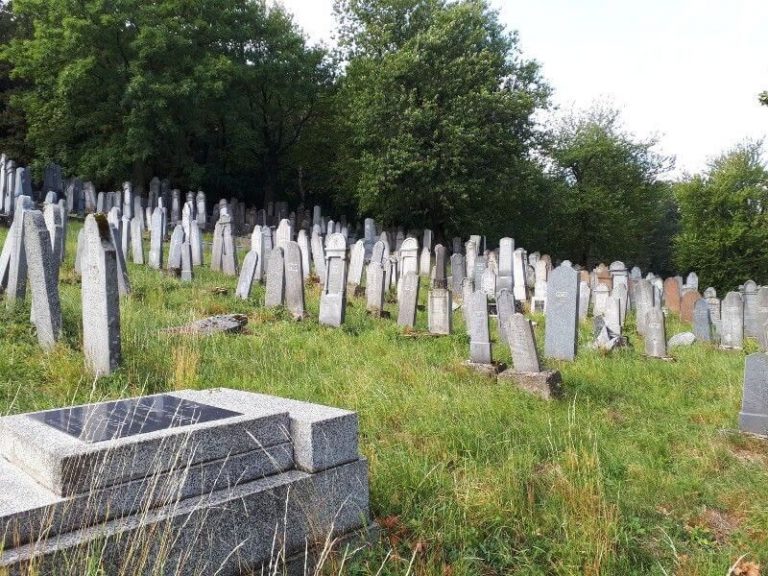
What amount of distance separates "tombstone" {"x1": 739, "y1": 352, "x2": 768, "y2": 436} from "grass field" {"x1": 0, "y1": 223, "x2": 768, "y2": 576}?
0.77 ft

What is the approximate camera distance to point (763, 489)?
504 centimetres

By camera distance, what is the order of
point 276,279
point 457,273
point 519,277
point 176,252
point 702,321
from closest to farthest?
point 276,279
point 702,321
point 176,252
point 519,277
point 457,273

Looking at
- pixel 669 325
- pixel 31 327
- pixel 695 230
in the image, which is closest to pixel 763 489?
pixel 31 327

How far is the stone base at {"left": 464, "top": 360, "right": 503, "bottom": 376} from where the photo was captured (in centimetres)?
816

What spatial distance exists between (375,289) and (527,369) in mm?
5778

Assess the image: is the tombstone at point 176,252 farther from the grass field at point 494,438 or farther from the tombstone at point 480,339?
the tombstone at point 480,339

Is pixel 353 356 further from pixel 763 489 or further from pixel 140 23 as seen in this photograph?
pixel 140 23

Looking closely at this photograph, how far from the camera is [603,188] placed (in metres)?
40.6

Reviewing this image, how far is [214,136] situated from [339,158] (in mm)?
6413

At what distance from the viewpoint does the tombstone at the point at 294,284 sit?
37.4ft

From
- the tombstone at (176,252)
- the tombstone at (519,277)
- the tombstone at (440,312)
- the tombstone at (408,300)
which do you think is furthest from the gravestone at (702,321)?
the tombstone at (176,252)

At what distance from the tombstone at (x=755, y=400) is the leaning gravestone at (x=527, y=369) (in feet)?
5.96

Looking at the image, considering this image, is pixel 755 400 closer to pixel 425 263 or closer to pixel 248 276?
pixel 248 276

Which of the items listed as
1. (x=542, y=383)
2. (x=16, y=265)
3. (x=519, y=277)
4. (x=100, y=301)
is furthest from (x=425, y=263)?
(x=100, y=301)
